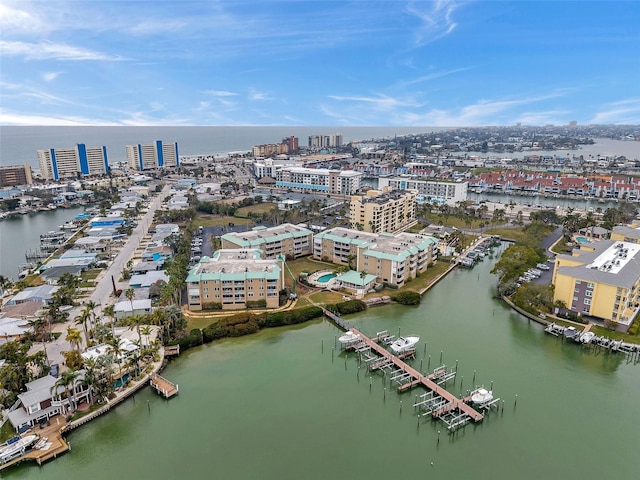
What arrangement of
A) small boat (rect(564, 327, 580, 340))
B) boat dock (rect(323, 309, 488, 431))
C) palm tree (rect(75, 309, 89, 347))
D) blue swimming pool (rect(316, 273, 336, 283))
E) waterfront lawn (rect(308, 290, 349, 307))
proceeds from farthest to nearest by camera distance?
1. blue swimming pool (rect(316, 273, 336, 283))
2. waterfront lawn (rect(308, 290, 349, 307))
3. small boat (rect(564, 327, 580, 340))
4. palm tree (rect(75, 309, 89, 347))
5. boat dock (rect(323, 309, 488, 431))

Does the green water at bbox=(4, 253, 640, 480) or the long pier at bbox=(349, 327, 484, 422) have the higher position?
the long pier at bbox=(349, 327, 484, 422)

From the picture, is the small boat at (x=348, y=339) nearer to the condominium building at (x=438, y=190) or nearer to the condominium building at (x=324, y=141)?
the condominium building at (x=438, y=190)

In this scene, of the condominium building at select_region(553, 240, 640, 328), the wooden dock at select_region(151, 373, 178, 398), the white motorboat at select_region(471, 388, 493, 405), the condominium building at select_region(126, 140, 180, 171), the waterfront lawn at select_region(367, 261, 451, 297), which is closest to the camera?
the white motorboat at select_region(471, 388, 493, 405)

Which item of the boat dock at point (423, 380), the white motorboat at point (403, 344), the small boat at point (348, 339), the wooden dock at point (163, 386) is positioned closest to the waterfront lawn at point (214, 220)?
the boat dock at point (423, 380)

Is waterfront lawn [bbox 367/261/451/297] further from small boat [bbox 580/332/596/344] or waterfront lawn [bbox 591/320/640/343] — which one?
waterfront lawn [bbox 591/320/640/343]

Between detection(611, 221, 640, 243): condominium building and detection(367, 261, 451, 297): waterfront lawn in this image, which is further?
detection(611, 221, 640, 243): condominium building

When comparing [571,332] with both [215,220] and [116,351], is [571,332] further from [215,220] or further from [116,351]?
[215,220]

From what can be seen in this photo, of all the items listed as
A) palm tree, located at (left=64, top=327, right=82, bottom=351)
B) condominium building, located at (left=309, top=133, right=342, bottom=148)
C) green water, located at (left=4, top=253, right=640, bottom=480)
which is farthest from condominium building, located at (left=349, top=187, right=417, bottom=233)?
condominium building, located at (left=309, top=133, right=342, bottom=148)
